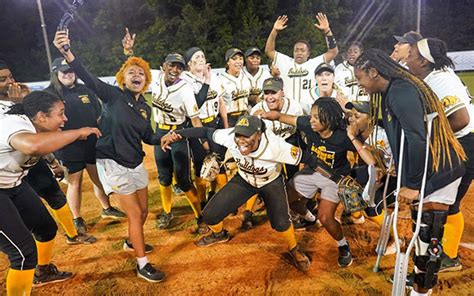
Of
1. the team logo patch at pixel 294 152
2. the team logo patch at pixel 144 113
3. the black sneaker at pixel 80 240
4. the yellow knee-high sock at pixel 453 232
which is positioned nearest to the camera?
the yellow knee-high sock at pixel 453 232

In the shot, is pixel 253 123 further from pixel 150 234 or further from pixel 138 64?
pixel 150 234

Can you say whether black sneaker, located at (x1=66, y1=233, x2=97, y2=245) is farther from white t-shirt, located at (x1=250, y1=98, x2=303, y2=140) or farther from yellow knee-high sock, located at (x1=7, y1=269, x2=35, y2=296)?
white t-shirt, located at (x1=250, y1=98, x2=303, y2=140)

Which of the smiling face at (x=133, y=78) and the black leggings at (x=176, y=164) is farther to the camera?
the black leggings at (x=176, y=164)

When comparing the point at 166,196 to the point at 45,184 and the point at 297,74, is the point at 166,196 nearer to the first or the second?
the point at 45,184

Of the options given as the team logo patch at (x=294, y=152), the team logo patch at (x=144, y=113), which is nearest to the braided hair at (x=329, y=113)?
the team logo patch at (x=294, y=152)

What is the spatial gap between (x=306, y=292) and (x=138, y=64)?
2.98 m

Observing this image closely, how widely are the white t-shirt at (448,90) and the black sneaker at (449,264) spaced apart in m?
1.61

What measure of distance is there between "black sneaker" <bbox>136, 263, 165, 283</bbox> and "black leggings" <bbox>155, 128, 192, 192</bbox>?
1.31m

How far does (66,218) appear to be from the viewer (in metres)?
4.75

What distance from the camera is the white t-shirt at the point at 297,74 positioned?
21.7ft

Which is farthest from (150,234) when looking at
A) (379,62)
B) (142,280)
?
(379,62)

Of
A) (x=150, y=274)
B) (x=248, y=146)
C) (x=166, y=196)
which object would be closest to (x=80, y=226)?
(x=166, y=196)

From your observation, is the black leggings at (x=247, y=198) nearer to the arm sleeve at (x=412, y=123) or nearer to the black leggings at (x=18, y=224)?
the arm sleeve at (x=412, y=123)

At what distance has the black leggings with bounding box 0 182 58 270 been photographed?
3.18 m
